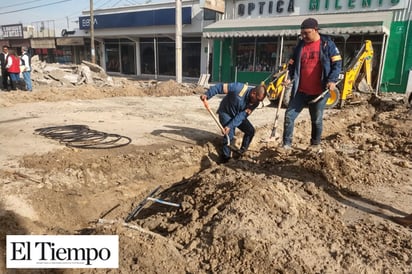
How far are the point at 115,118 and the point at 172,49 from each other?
570 inches

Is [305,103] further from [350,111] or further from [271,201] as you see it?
[350,111]

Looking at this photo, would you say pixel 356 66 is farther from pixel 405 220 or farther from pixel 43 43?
pixel 43 43

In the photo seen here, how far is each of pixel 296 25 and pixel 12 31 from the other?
114ft

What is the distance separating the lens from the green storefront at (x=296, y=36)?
1272 cm

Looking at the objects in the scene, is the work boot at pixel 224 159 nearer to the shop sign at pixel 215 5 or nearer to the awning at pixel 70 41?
the shop sign at pixel 215 5

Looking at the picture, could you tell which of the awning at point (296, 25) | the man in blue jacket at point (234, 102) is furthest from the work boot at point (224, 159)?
the awning at point (296, 25)

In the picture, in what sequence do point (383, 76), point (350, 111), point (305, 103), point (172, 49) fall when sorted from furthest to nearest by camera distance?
point (172, 49) < point (383, 76) < point (350, 111) < point (305, 103)

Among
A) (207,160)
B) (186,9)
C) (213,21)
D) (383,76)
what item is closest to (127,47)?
(186,9)

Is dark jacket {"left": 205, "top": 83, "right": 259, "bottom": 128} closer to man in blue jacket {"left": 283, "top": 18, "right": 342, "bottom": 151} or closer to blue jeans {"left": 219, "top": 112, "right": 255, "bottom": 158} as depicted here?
blue jeans {"left": 219, "top": 112, "right": 255, "bottom": 158}

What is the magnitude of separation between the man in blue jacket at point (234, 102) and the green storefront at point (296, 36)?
915 centimetres

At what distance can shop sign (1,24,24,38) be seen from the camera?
114 feet

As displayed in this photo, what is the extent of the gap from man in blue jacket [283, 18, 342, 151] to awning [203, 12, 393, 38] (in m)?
8.87

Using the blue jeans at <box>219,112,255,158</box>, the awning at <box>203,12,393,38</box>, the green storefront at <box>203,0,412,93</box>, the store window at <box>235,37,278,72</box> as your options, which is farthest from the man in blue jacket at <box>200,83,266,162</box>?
the store window at <box>235,37,278,72</box>

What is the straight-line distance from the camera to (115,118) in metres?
7.54
